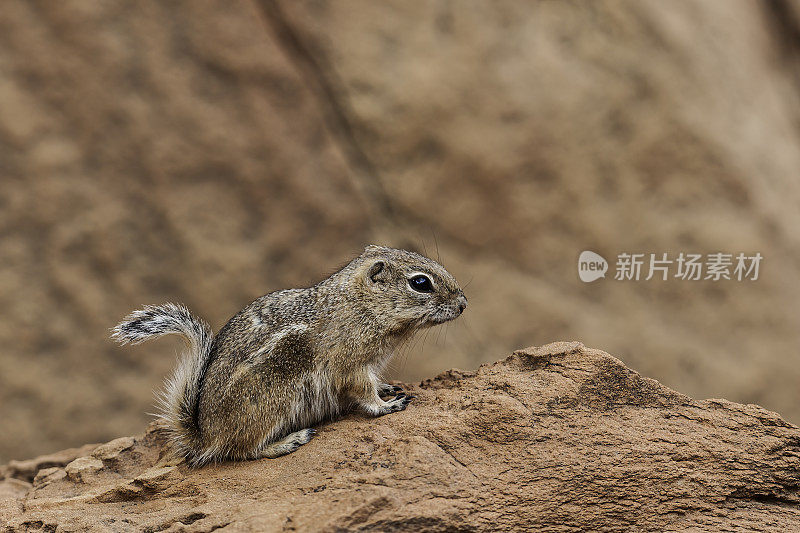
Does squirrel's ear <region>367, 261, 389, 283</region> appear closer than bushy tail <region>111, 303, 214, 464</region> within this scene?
No

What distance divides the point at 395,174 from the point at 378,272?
108 inches

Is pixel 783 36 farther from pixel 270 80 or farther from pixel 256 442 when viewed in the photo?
pixel 256 442

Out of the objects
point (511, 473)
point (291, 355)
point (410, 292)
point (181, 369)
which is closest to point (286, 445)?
point (291, 355)

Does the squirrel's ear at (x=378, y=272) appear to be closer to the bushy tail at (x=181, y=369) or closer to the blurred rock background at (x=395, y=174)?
the bushy tail at (x=181, y=369)

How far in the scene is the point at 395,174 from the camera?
6.82m

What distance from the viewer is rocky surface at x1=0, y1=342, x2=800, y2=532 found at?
3170mm

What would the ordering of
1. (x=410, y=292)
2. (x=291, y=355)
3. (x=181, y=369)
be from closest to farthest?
(x=291, y=355) → (x=181, y=369) → (x=410, y=292)

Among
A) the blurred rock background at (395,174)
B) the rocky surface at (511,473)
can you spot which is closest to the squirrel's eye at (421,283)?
the rocky surface at (511,473)

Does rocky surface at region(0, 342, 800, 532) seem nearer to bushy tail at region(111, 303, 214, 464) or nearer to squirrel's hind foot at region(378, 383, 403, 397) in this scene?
bushy tail at region(111, 303, 214, 464)

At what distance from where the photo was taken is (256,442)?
3812mm

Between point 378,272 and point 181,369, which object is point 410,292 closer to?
point 378,272

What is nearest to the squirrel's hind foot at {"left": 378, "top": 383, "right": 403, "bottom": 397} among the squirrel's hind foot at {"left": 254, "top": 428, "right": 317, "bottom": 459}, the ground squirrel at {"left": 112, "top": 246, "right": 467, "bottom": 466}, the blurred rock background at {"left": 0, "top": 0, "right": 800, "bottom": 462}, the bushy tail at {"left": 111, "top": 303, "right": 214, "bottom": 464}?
the ground squirrel at {"left": 112, "top": 246, "right": 467, "bottom": 466}

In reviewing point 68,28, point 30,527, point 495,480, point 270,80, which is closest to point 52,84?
point 68,28

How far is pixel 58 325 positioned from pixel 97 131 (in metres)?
1.64
